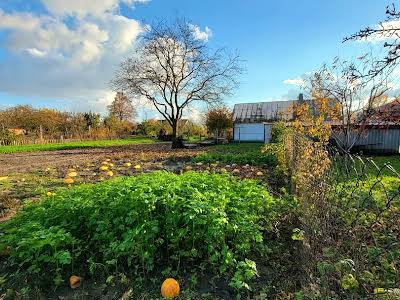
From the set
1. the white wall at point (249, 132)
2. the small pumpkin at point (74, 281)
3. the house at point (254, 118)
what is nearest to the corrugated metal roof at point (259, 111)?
the house at point (254, 118)

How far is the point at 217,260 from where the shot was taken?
284cm

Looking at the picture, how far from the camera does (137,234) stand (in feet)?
8.65

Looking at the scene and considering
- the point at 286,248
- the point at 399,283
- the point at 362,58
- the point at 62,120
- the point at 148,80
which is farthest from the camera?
the point at 62,120

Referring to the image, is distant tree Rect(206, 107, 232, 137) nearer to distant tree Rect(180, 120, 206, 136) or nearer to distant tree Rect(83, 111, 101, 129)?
distant tree Rect(180, 120, 206, 136)

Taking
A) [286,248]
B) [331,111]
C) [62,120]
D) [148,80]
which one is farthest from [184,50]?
[286,248]

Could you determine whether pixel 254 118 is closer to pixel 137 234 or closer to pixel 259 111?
pixel 259 111

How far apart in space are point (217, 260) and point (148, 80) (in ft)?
70.3

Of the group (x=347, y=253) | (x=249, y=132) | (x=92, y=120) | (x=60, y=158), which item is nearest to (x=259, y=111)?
(x=249, y=132)

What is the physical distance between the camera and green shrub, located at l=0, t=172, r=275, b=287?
2.71 m

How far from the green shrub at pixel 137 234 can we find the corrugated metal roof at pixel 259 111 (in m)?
32.2

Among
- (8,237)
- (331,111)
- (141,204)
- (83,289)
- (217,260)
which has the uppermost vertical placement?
(331,111)

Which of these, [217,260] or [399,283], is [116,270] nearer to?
[217,260]

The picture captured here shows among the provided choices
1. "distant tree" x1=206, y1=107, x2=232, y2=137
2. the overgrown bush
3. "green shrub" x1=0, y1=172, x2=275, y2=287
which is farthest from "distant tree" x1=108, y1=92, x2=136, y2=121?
"green shrub" x1=0, y1=172, x2=275, y2=287

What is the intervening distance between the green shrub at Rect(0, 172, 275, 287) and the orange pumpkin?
279 millimetres
